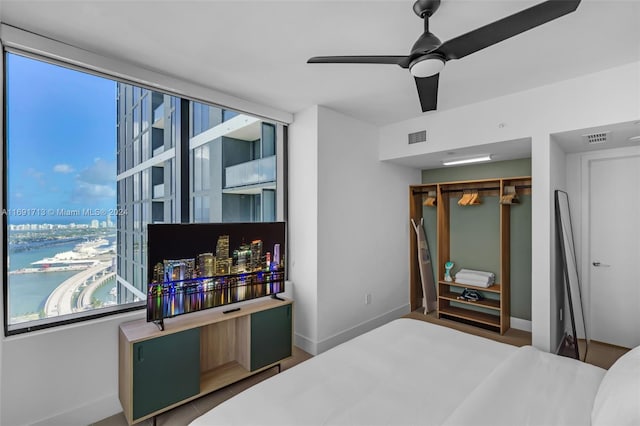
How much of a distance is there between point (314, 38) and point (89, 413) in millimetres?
3006

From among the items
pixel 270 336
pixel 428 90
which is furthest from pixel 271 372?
pixel 428 90

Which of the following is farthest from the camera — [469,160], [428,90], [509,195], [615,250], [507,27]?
[469,160]

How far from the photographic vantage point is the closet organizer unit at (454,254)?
12.2 feet

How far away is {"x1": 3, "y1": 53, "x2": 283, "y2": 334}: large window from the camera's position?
206 cm

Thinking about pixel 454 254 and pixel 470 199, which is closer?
pixel 470 199

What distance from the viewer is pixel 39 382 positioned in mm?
2012

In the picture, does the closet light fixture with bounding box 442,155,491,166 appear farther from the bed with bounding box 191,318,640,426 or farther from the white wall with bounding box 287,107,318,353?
→ the bed with bounding box 191,318,640,426

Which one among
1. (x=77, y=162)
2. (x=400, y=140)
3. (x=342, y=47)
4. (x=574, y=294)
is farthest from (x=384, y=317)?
(x=77, y=162)

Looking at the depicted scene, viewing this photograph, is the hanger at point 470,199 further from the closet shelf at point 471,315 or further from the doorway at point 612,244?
the closet shelf at point 471,315

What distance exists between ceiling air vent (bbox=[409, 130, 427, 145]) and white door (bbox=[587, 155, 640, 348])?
6.07 ft

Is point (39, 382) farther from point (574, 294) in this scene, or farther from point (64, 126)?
point (574, 294)

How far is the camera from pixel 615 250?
133 inches

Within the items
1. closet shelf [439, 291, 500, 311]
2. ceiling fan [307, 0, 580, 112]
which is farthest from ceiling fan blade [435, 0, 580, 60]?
closet shelf [439, 291, 500, 311]

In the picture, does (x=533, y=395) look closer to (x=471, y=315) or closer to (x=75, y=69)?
(x=471, y=315)
